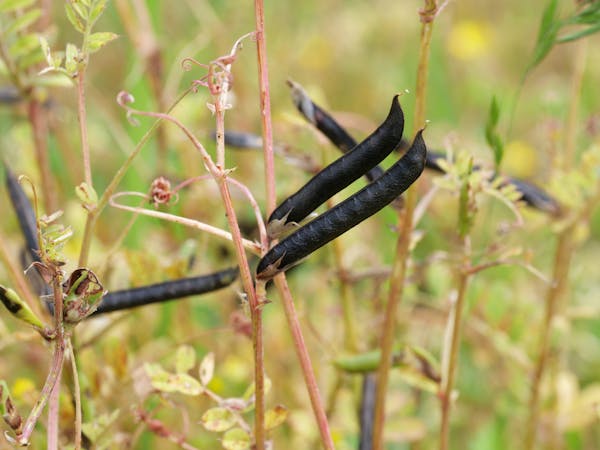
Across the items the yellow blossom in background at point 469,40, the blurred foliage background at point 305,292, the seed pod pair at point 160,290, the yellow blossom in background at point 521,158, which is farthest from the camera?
the yellow blossom in background at point 469,40

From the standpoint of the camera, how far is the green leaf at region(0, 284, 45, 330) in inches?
19.4

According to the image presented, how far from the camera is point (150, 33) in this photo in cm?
128

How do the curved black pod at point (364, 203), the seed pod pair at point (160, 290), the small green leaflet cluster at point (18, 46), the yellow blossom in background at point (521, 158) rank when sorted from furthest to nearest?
the yellow blossom in background at point (521, 158) → the small green leaflet cluster at point (18, 46) → the seed pod pair at point (160, 290) → the curved black pod at point (364, 203)

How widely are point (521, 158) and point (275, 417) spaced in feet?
5.39

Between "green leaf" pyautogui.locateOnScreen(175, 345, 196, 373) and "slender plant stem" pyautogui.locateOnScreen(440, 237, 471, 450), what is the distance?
23 centimetres

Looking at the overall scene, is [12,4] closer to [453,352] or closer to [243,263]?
[243,263]

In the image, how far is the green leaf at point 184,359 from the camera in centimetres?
68

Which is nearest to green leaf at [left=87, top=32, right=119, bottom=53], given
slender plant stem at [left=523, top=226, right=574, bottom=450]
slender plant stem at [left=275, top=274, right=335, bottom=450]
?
slender plant stem at [left=275, top=274, right=335, bottom=450]

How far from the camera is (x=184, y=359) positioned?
69cm

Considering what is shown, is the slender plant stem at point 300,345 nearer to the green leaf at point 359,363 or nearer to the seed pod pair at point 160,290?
the seed pod pair at point 160,290

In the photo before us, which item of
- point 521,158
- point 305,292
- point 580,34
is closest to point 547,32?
point 580,34

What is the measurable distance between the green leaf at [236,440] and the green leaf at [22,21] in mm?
400

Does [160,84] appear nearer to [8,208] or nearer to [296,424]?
[8,208]

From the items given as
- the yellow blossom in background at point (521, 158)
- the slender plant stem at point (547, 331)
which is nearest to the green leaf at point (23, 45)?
the slender plant stem at point (547, 331)
